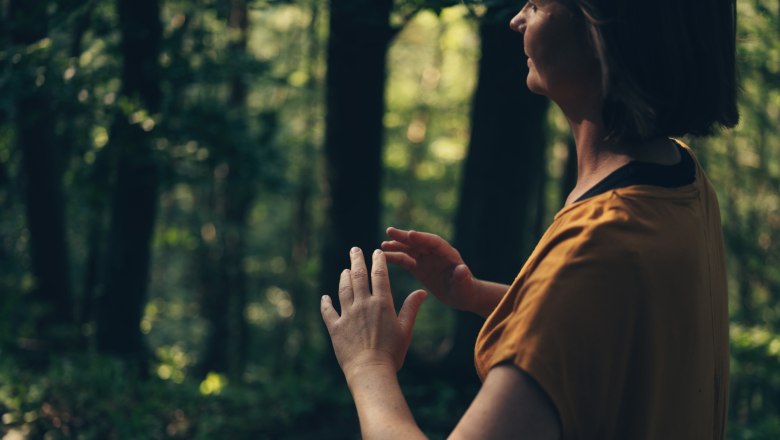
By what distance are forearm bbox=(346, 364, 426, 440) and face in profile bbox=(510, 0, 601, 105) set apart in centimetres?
67

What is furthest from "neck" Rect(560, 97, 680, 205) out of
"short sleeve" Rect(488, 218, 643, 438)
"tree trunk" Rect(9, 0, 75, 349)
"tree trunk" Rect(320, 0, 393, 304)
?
"tree trunk" Rect(9, 0, 75, 349)

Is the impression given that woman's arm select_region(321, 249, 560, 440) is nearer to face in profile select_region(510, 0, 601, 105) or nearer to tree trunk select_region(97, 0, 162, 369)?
face in profile select_region(510, 0, 601, 105)

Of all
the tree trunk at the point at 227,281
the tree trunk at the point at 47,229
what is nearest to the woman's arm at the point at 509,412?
the tree trunk at the point at 47,229

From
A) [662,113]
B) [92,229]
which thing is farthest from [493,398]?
[92,229]

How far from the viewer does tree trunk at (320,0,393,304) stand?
260 inches

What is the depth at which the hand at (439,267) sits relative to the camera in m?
2.09

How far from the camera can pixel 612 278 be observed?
4.41 feet

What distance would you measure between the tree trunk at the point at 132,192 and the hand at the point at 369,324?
4808mm

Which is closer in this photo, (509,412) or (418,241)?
(509,412)

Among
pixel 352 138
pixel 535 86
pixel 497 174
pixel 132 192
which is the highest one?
pixel 535 86

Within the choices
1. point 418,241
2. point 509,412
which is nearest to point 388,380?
point 509,412

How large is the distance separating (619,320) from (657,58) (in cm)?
51

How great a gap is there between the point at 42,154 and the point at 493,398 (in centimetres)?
822

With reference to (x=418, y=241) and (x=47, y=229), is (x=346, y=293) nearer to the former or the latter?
(x=418, y=241)
